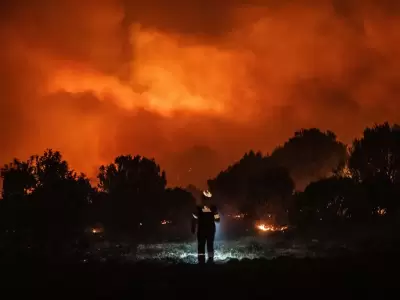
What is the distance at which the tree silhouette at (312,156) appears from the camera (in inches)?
3322

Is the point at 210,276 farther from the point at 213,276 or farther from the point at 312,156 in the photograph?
the point at 312,156

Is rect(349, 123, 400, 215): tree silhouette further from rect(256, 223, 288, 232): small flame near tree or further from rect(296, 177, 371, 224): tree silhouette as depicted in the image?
rect(256, 223, 288, 232): small flame near tree

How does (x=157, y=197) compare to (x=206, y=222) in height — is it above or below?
above

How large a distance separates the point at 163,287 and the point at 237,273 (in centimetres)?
283

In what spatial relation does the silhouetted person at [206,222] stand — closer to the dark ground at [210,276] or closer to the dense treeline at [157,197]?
the dark ground at [210,276]

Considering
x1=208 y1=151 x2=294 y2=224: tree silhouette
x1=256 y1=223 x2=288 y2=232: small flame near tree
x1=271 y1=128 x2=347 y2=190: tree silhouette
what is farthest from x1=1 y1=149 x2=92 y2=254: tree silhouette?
x1=271 y1=128 x2=347 y2=190: tree silhouette

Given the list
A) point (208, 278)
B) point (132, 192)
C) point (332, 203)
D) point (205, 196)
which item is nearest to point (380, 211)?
point (332, 203)

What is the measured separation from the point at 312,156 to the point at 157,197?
43589 millimetres

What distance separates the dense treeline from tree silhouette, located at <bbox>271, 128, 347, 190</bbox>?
18.0 ft

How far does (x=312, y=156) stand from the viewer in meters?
85.0

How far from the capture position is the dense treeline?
28.7 metres

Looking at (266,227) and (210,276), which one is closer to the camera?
(210,276)

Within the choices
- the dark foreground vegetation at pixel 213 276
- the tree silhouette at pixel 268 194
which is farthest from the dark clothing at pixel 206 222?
the tree silhouette at pixel 268 194

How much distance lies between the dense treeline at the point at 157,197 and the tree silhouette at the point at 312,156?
548 centimetres
